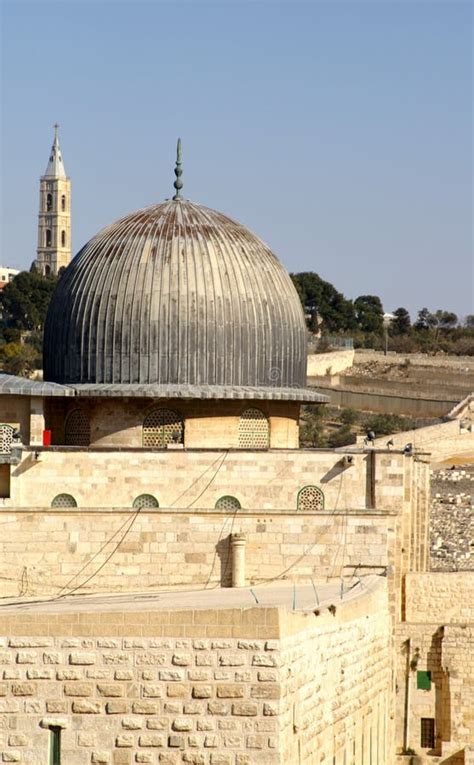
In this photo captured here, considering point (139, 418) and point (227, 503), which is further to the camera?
point (139, 418)

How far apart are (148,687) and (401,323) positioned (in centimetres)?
8661

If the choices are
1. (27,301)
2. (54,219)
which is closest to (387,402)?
(27,301)

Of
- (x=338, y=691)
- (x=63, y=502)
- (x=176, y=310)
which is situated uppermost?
(x=176, y=310)

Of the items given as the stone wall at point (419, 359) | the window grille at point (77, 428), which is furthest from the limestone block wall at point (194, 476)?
the stone wall at point (419, 359)

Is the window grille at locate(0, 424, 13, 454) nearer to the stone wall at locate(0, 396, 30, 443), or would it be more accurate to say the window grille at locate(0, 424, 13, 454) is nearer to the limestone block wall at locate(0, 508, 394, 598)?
the stone wall at locate(0, 396, 30, 443)

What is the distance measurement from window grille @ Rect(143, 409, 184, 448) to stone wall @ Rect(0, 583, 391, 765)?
12174 mm

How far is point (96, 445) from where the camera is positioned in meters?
26.8

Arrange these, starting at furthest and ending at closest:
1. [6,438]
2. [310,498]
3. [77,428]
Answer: [77,428], [6,438], [310,498]

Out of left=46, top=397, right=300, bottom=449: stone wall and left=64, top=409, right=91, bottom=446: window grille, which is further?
left=64, top=409, right=91, bottom=446: window grille

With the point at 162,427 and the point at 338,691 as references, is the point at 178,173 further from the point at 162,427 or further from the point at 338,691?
the point at 338,691

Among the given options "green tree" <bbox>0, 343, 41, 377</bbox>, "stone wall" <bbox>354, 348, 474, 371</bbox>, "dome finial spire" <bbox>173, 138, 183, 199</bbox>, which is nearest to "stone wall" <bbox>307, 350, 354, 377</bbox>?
"stone wall" <bbox>354, 348, 474, 371</bbox>

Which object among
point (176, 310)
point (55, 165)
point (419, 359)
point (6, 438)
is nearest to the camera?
point (6, 438)

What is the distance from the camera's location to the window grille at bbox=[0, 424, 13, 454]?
26223 mm

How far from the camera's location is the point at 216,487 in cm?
2552
